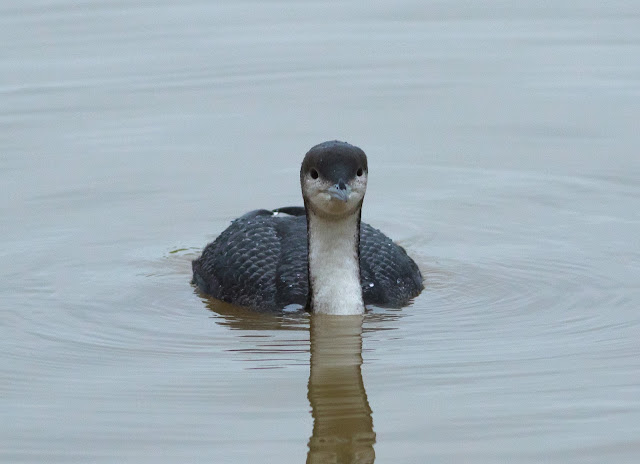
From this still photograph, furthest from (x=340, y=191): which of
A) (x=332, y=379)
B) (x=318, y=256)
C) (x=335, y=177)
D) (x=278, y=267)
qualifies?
(x=278, y=267)

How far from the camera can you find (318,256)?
10070 mm

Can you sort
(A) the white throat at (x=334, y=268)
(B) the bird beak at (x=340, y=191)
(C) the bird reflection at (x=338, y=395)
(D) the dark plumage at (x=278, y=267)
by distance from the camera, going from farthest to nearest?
(D) the dark plumage at (x=278, y=267)
(A) the white throat at (x=334, y=268)
(B) the bird beak at (x=340, y=191)
(C) the bird reflection at (x=338, y=395)

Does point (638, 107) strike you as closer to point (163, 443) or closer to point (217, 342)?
point (217, 342)

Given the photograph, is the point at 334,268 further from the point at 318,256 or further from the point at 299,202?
the point at 299,202

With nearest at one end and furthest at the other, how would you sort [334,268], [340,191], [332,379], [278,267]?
[332,379] → [340,191] → [334,268] → [278,267]

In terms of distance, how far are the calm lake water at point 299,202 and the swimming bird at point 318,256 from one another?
0.19m

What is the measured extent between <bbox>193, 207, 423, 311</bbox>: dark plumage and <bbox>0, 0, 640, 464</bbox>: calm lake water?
0.58 ft

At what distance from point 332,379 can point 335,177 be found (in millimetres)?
1356

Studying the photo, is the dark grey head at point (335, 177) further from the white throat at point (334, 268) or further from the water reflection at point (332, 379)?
the water reflection at point (332, 379)

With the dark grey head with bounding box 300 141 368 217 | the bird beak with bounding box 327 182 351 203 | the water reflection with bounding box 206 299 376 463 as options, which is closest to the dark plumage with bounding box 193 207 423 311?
the water reflection with bounding box 206 299 376 463

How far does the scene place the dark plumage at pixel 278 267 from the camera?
1041cm

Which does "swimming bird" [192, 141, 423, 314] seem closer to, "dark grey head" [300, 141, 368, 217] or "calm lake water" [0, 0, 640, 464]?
"dark grey head" [300, 141, 368, 217]

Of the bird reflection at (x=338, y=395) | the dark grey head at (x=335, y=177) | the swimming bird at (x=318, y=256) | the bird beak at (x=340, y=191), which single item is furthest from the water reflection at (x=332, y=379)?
the bird beak at (x=340, y=191)

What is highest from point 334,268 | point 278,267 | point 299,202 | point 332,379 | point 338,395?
point 299,202
